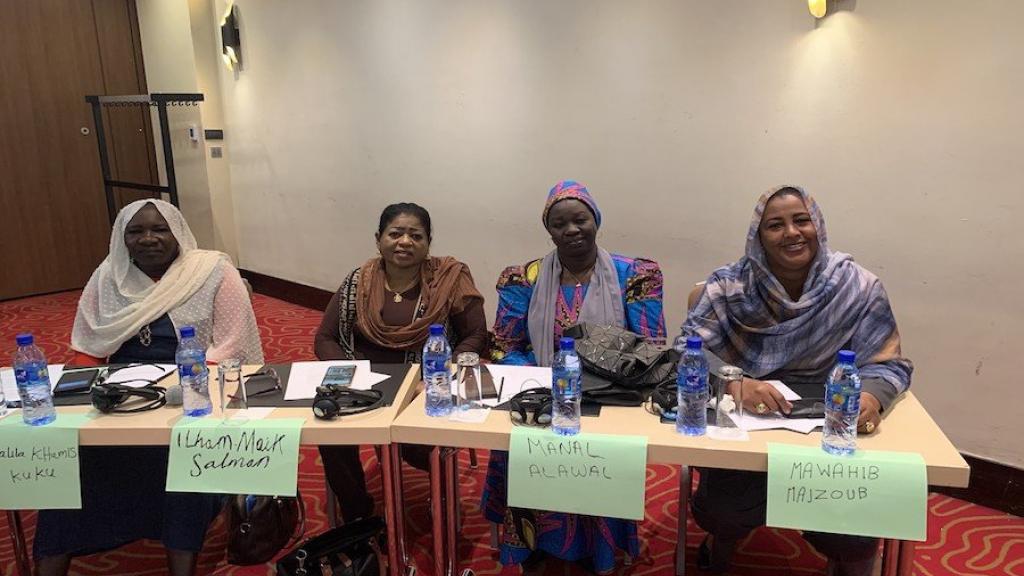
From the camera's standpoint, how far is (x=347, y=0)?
4695 mm

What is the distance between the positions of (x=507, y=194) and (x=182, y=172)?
3684 millimetres

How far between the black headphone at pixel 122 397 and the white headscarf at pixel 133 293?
51 cm

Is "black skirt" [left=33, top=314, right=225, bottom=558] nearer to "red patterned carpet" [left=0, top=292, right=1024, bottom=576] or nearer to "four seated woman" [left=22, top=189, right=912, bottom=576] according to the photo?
"four seated woman" [left=22, top=189, right=912, bottom=576]

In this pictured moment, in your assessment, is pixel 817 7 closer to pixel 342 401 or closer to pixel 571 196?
pixel 571 196

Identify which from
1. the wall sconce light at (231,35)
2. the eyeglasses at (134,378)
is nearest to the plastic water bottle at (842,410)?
the eyeglasses at (134,378)

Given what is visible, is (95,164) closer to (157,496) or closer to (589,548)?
(157,496)

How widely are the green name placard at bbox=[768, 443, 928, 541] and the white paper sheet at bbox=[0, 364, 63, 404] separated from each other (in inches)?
70.6

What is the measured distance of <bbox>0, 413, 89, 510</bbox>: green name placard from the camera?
1590 mm

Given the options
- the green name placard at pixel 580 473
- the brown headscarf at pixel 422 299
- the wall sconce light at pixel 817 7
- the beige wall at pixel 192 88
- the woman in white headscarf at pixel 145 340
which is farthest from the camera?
the beige wall at pixel 192 88

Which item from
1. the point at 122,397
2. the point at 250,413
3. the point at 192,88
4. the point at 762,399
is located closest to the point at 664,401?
the point at 762,399

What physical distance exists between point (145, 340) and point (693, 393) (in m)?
1.78

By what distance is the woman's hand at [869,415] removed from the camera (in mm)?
1487

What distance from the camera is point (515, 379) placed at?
6.15 ft

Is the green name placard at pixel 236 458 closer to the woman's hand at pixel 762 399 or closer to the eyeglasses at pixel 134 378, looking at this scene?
the eyeglasses at pixel 134 378
